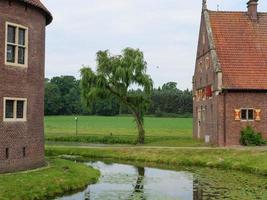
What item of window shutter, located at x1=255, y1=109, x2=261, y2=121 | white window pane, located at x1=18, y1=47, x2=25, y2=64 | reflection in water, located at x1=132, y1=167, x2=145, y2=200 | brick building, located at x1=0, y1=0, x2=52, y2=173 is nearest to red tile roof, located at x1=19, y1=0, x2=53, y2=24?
brick building, located at x1=0, y1=0, x2=52, y2=173

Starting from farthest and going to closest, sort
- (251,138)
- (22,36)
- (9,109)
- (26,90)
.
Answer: (251,138), (26,90), (22,36), (9,109)

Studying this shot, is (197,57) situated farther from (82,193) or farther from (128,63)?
(82,193)

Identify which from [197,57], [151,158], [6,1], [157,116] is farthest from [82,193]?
[157,116]

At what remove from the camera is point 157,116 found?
131875 millimetres

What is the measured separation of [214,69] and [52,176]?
2078cm

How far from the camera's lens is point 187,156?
34688 mm

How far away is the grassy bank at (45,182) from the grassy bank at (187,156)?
868 cm

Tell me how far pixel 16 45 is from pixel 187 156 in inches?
622

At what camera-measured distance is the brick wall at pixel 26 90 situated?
2308 cm

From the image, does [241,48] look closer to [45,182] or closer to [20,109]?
[20,109]

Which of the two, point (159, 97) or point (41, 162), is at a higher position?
point (159, 97)

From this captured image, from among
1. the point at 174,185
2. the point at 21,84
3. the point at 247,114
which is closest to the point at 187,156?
the point at 247,114

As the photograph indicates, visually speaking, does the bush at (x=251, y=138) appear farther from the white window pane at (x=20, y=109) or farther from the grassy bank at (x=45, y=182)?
the white window pane at (x=20, y=109)

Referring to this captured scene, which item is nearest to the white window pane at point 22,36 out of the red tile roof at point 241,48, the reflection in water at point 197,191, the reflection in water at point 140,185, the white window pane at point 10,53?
the white window pane at point 10,53
